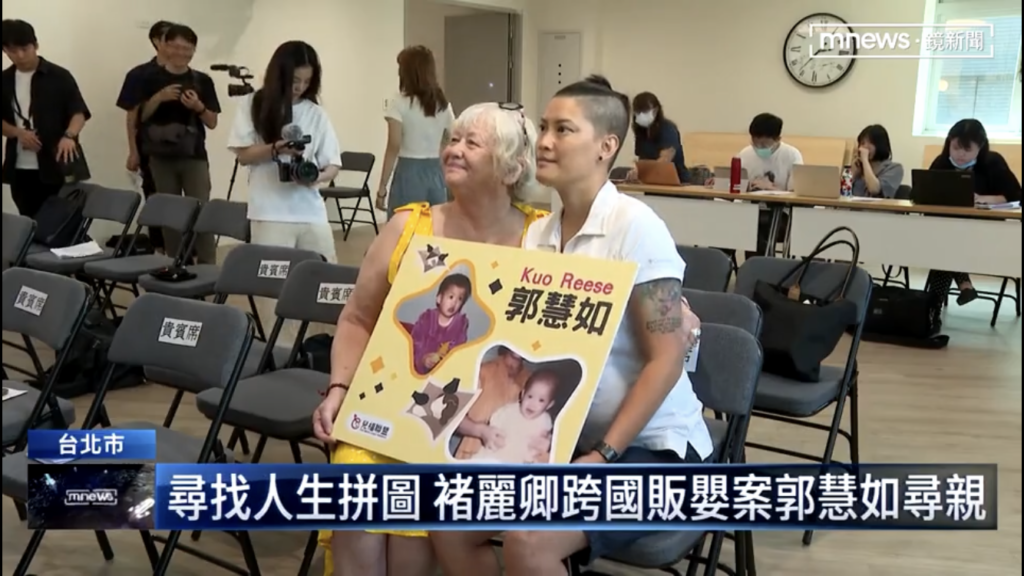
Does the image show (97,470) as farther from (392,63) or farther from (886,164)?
(392,63)

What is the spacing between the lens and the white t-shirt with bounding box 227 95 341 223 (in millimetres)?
3586

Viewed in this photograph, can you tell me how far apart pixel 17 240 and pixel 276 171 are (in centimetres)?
135

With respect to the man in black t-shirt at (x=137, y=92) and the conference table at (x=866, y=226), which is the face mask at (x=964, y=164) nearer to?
the conference table at (x=866, y=226)

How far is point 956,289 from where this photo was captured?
5977mm

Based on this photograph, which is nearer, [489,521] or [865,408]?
[489,521]

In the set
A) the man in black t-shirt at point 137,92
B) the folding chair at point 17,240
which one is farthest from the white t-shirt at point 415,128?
the man in black t-shirt at point 137,92

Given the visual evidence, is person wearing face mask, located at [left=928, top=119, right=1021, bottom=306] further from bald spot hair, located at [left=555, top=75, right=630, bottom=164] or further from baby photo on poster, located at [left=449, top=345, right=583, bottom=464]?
baby photo on poster, located at [left=449, top=345, right=583, bottom=464]

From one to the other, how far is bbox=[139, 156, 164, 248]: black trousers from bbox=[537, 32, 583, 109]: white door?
5456 millimetres

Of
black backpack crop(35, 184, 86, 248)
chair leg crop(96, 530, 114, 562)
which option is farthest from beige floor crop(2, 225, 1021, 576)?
black backpack crop(35, 184, 86, 248)

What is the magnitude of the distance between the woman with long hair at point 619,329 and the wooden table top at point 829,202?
3634mm

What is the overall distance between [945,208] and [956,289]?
1286 mm

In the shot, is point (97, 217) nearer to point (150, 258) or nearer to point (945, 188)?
point (150, 258)

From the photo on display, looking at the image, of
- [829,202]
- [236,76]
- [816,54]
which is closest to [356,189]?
A: [236,76]

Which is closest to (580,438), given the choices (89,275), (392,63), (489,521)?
(489,521)
